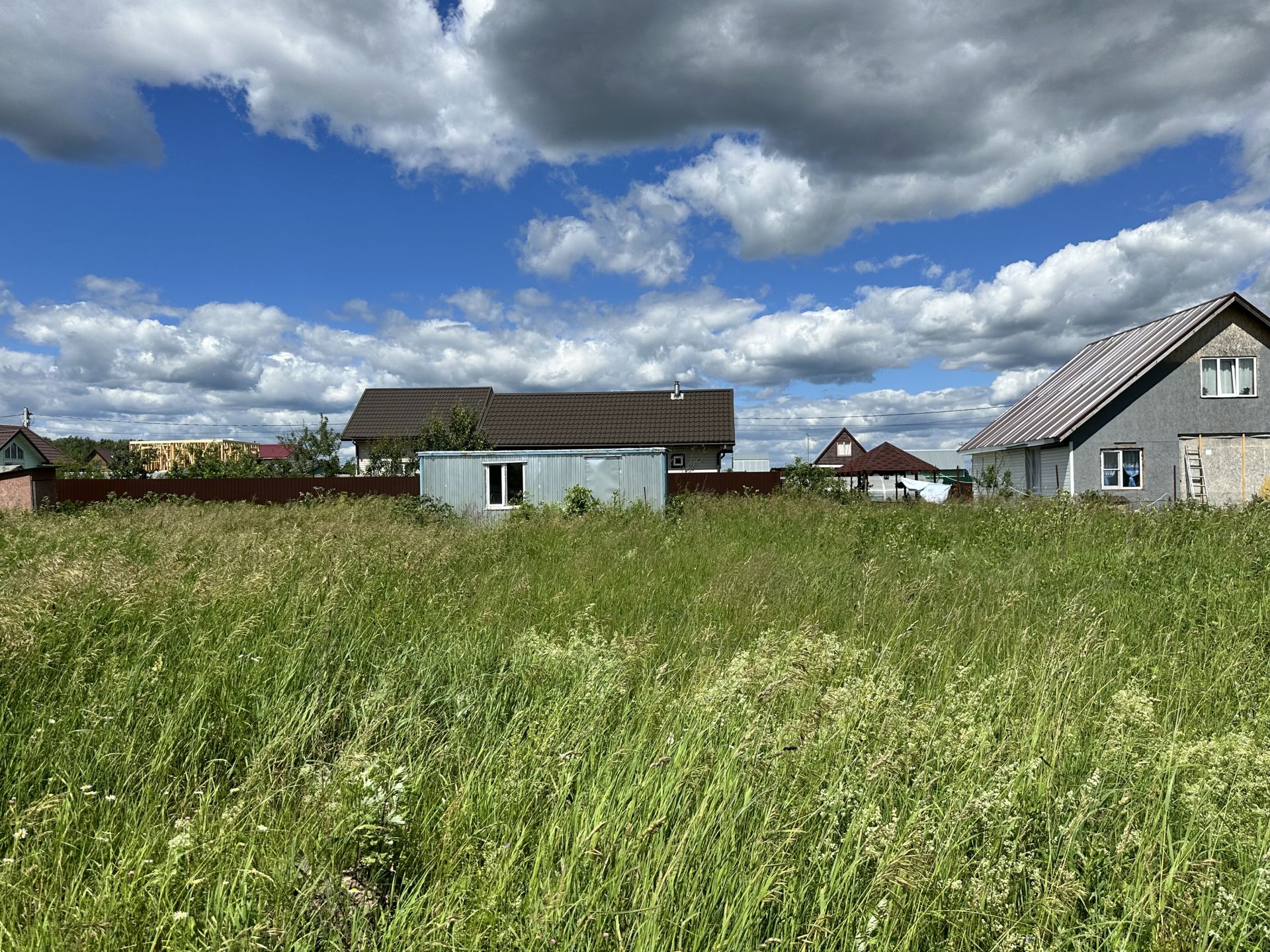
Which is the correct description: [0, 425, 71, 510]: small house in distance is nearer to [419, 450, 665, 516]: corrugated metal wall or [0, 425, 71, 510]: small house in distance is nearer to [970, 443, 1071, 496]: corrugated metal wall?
[419, 450, 665, 516]: corrugated metal wall

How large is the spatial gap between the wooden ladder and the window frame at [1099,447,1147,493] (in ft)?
3.56

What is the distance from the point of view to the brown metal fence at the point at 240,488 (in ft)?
79.5

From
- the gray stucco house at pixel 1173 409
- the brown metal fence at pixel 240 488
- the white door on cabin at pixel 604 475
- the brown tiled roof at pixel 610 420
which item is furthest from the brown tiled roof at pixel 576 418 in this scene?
the gray stucco house at pixel 1173 409

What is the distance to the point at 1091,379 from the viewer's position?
25.2 meters

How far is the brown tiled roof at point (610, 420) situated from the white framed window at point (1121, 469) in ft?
55.3

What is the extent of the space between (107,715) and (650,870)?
2.28 m

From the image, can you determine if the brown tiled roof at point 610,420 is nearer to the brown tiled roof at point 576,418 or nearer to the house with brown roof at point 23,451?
the brown tiled roof at point 576,418

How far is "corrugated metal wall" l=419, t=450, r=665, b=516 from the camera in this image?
816 inches

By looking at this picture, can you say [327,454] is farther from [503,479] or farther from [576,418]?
[503,479]

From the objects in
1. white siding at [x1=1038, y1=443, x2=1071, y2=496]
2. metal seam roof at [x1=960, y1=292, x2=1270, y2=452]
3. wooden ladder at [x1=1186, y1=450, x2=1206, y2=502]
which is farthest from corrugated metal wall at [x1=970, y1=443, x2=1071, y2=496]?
wooden ladder at [x1=1186, y1=450, x2=1206, y2=502]

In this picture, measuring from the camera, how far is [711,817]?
82.7 inches

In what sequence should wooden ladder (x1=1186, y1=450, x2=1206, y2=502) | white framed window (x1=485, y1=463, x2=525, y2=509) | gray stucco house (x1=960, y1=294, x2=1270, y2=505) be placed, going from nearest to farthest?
white framed window (x1=485, y1=463, x2=525, y2=509) → wooden ladder (x1=1186, y1=450, x2=1206, y2=502) → gray stucco house (x1=960, y1=294, x2=1270, y2=505)

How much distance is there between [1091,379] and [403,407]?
34.6 m

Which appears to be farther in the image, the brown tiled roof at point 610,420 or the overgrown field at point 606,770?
the brown tiled roof at point 610,420
